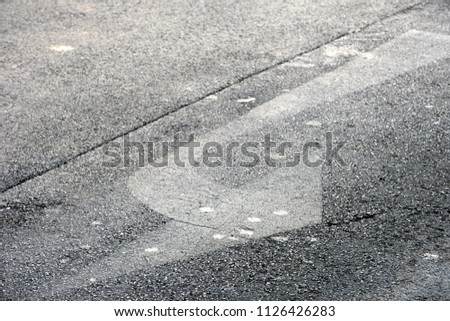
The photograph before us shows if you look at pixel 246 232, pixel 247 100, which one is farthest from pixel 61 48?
pixel 246 232

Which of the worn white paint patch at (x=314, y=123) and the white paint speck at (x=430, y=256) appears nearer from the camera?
the white paint speck at (x=430, y=256)

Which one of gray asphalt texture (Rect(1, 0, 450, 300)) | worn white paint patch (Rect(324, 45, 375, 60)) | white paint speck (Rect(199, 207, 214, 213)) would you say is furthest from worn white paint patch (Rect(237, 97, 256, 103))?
white paint speck (Rect(199, 207, 214, 213))

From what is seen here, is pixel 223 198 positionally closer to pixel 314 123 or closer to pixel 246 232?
pixel 246 232

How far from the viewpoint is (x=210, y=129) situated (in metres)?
7.50

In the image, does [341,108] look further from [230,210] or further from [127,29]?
[127,29]

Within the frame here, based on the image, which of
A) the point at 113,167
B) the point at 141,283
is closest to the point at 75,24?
the point at 113,167

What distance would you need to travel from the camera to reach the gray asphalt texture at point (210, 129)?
5.60 meters

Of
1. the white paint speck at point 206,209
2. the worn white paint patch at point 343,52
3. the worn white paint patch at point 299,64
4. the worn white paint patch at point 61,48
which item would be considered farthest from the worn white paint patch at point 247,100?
the worn white paint patch at point 61,48

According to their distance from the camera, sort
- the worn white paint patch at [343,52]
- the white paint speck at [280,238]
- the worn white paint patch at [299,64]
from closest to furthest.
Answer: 1. the white paint speck at [280,238]
2. the worn white paint patch at [299,64]
3. the worn white paint patch at [343,52]

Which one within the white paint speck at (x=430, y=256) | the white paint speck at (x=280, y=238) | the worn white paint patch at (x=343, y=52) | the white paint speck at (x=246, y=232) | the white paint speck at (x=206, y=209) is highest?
the worn white paint patch at (x=343, y=52)

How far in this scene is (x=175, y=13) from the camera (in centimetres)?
997

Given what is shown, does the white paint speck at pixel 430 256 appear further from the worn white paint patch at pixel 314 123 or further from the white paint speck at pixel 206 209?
the worn white paint patch at pixel 314 123

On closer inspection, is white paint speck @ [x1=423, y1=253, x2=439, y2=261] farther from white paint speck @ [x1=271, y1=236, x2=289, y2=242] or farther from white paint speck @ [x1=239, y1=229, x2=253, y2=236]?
white paint speck @ [x1=239, y1=229, x2=253, y2=236]

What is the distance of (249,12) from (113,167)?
361 cm
